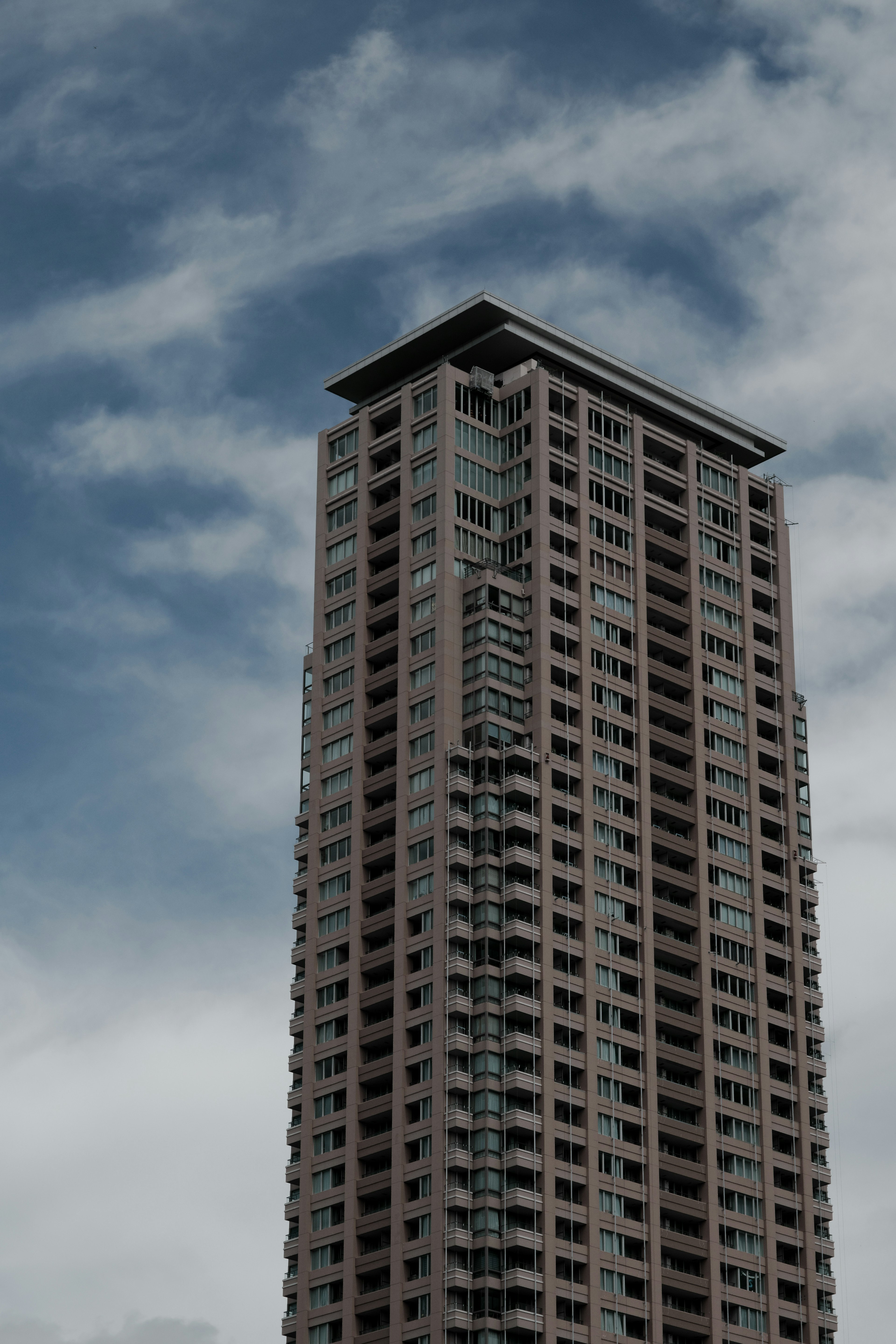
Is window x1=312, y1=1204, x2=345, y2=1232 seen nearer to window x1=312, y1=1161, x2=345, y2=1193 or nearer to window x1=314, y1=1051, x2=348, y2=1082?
window x1=312, y1=1161, x2=345, y2=1193

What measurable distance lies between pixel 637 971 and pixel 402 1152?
2669 cm

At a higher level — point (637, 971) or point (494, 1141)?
point (637, 971)

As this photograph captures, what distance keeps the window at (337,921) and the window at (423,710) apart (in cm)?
1669

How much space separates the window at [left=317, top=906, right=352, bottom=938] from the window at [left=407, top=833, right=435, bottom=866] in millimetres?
7767

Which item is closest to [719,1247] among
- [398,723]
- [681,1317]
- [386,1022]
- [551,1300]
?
[681,1317]

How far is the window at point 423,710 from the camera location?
7771 inches

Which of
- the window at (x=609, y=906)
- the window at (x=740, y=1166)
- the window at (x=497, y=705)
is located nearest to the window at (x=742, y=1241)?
the window at (x=740, y=1166)

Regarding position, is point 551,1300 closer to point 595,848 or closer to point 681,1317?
point 681,1317

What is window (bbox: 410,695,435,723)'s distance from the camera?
648ft

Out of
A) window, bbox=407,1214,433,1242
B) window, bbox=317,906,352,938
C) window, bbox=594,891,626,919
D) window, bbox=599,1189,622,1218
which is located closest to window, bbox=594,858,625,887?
window, bbox=594,891,626,919

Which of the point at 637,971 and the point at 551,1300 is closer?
the point at 551,1300

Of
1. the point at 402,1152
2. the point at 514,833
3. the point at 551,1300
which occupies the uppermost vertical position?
the point at 514,833

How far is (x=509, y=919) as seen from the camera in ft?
620

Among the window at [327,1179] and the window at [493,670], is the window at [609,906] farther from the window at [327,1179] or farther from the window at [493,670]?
the window at [327,1179]
